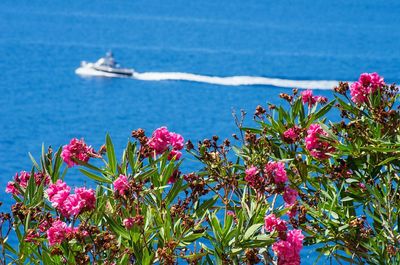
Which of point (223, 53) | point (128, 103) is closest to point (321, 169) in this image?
point (128, 103)

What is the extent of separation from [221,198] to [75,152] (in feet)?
1.26

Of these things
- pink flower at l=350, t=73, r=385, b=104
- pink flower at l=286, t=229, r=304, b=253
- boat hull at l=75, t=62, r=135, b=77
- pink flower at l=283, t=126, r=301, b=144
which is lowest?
pink flower at l=286, t=229, r=304, b=253

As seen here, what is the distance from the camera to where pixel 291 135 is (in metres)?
2.50

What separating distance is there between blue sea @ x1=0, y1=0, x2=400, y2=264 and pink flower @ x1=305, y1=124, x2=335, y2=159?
626 cm

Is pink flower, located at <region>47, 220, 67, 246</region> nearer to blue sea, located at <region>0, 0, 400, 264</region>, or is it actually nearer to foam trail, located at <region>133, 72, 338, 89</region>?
blue sea, located at <region>0, 0, 400, 264</region>

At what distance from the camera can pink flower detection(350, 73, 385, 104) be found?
2613mm

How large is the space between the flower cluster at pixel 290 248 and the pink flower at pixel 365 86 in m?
0.83

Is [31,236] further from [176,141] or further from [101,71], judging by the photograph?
[101,71]

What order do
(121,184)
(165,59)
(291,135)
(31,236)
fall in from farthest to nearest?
1. (165,59)
2. (291,135)
3. (31,236)
4. (121,184)

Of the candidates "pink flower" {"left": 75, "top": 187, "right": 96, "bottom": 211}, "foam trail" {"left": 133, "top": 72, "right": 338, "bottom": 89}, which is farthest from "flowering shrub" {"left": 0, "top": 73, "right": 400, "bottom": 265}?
"foam trail" {"left": 133, "top": 72, "right": 338, "bottom": 89}

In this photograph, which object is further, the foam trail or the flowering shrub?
the foam trail

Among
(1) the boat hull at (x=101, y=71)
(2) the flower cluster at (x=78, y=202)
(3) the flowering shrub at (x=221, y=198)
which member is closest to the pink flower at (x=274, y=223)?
(3) the flowering shrub at (x=221, y=198)

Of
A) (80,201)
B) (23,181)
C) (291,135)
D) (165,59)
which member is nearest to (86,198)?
(80,201)

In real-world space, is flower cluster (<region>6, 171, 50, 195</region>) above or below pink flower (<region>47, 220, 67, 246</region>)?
above
